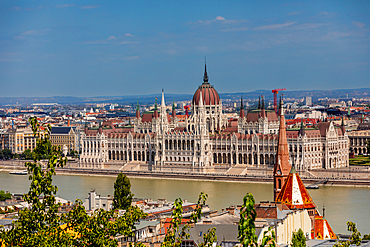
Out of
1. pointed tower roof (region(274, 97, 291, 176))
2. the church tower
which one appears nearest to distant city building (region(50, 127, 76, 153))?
pointed tower roof (region(274, 97, 291, 176))

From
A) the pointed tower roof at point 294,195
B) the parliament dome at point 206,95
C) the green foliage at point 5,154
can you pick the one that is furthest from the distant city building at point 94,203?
the green foliage at point 5,154

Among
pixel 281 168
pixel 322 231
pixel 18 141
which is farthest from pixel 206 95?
pixel 322 231

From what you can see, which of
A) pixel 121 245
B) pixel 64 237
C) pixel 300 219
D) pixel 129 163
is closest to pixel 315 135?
pixel 129 163

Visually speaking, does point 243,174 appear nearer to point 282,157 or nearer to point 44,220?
point 282,157

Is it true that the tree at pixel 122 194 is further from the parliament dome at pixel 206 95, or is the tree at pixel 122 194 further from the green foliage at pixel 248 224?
the parliament dome at pixel 206 95

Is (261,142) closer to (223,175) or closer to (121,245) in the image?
(223,175)
